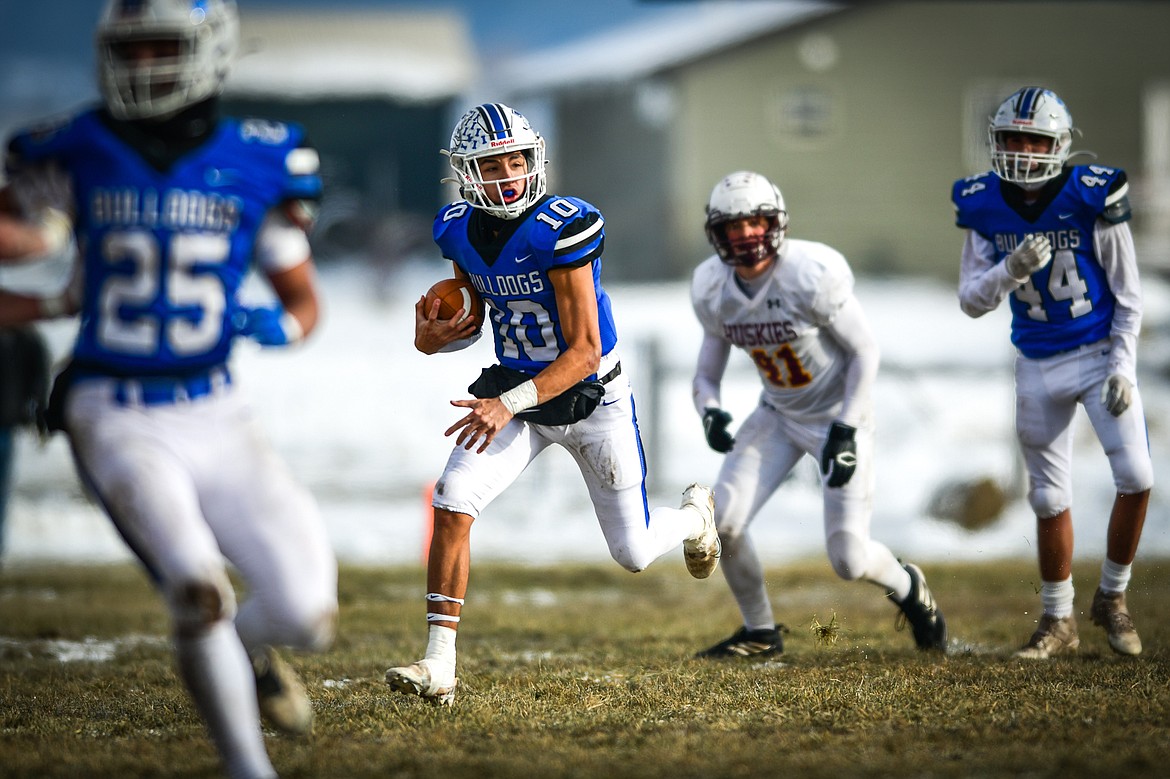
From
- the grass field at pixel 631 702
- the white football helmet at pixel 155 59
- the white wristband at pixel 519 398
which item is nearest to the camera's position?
the white football helmet at pixel 155 59

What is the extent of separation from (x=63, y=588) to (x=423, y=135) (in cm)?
1805

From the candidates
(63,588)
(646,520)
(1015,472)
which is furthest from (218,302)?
(1015,472)

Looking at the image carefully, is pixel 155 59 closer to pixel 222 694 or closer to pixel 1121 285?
pixel 222 694

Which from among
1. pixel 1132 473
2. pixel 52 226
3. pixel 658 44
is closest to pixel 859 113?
pixel 658 44

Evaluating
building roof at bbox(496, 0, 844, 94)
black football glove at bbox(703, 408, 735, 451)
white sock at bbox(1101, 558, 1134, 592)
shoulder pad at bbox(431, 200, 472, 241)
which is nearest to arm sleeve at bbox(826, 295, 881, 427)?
black football glove at bbox(703, 408, 735, 451)

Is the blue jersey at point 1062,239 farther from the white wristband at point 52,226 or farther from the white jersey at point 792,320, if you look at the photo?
the white wristband at point 52,226

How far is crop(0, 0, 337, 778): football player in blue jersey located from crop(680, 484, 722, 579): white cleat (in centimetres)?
205

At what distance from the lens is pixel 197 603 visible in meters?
3.21

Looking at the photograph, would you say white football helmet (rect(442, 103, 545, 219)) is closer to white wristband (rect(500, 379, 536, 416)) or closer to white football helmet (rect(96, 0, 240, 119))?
white wristband (rect(500, 379, 536, 416))

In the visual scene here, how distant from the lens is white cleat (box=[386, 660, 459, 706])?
4.32 m

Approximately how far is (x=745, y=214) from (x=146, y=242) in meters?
2.63

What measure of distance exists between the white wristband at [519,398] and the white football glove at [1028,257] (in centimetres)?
210

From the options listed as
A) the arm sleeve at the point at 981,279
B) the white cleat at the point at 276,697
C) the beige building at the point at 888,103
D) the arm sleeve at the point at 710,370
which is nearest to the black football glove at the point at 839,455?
the arm sleeve at the point at 710,370

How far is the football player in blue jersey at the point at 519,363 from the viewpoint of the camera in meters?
4.53
